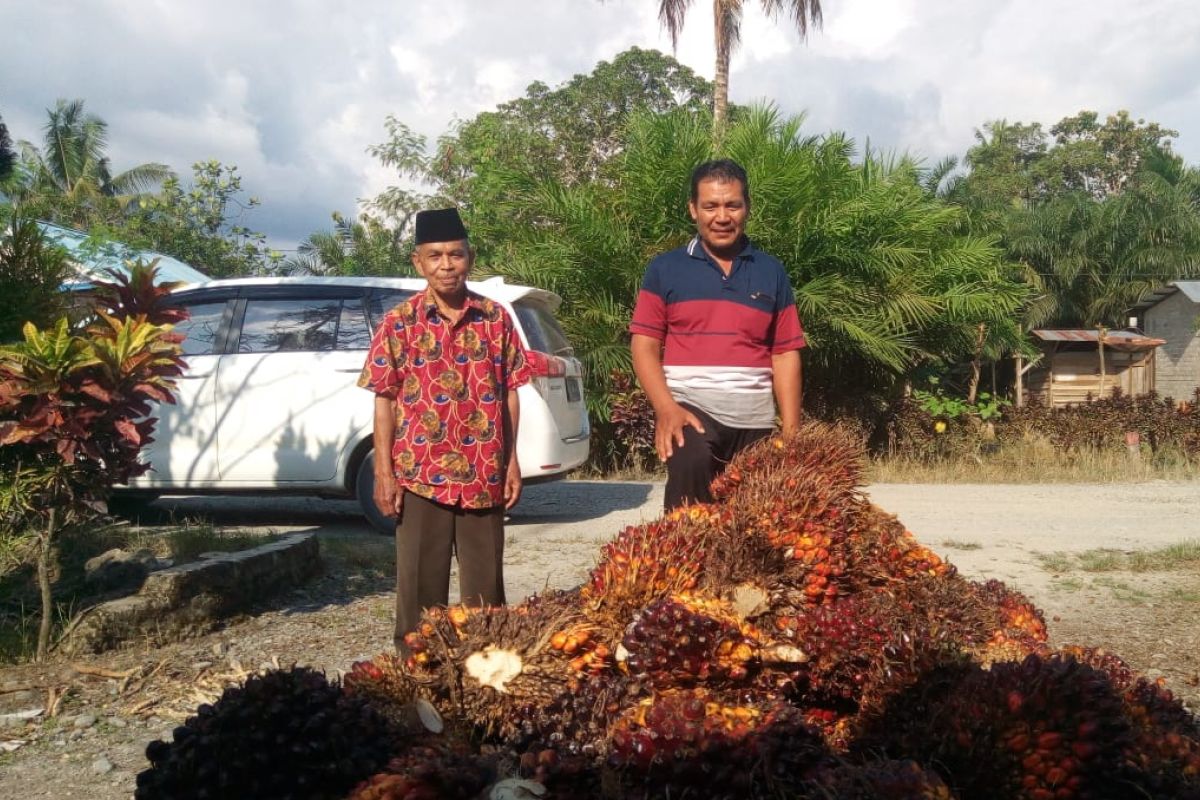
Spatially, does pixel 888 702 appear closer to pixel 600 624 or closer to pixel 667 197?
pixel 600 624

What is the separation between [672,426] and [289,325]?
17.8 feet

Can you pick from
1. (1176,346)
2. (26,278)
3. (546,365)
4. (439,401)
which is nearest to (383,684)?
(439,401)

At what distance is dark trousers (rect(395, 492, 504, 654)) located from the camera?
A: 373cm

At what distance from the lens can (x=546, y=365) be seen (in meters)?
8.10

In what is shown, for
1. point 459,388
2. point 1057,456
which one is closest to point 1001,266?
point 1057,456

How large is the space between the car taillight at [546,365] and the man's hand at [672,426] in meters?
4.34

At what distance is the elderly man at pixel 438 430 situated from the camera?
3.71 meters

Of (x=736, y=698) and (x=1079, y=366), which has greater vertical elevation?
(x=1079, y=366)

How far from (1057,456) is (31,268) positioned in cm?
1330

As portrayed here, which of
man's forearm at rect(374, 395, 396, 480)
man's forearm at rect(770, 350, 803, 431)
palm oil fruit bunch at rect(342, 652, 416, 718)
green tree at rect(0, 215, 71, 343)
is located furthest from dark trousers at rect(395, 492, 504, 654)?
green tree at rect(0, 215, 71, 343)

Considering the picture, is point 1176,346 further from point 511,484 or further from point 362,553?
point 511,484

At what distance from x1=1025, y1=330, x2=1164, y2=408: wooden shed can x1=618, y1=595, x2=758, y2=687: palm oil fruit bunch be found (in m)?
23.5

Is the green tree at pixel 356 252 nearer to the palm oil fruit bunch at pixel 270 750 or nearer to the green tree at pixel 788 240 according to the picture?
the green tree at pixel 788 240

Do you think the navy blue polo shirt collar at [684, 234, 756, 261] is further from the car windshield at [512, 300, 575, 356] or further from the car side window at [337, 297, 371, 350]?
the car side window at [337, 297, 371, 350]
